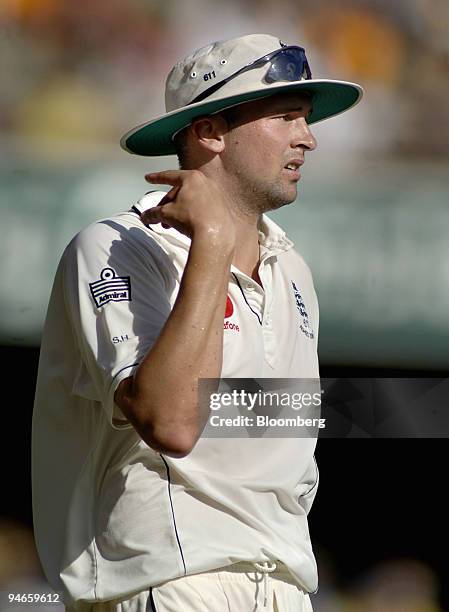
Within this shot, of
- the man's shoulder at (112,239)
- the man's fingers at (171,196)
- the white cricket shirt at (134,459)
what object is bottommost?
the white cricket shirt at (134,459)

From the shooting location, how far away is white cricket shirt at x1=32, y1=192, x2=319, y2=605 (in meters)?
2.13

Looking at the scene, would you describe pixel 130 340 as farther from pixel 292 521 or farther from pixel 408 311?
pixel 408 311

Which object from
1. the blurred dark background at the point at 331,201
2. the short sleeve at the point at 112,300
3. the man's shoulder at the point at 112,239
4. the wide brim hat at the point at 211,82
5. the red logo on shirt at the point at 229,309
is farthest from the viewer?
the blurred dark background at the point at 331,201

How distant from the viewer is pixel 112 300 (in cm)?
214

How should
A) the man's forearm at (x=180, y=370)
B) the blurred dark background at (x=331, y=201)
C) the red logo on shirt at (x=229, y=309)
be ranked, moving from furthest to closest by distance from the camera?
1. the blurred dark background at (x=331, y=201)
2. the red logo on shirt at (x=229, y=309)
3. the man's forearm at (x=180, y=370)

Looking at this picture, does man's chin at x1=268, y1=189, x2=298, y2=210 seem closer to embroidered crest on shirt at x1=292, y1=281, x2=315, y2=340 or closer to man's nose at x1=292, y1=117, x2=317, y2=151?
man's nose at x1=292, y1=117, x2=317, y2=151

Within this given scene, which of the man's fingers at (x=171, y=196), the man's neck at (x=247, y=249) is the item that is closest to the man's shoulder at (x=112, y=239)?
the man's fingers at (x=171, y=196)

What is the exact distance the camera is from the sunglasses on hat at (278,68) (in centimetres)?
Result: 253

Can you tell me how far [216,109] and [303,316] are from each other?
19.1 inches

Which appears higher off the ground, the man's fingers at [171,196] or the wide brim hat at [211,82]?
the wide brim hat at [211,82]

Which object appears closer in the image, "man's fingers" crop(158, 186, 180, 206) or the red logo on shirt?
"man's fingers" crop(158, 186, 180, 206)

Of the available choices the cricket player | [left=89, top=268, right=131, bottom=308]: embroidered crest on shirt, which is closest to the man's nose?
the cricket player

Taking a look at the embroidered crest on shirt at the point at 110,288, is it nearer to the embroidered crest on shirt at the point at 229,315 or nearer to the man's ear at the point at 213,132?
the embroidered crest on shirt at the point at 229,315

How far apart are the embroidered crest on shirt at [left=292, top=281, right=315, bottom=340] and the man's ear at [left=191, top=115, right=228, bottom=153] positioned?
1.17 feet
